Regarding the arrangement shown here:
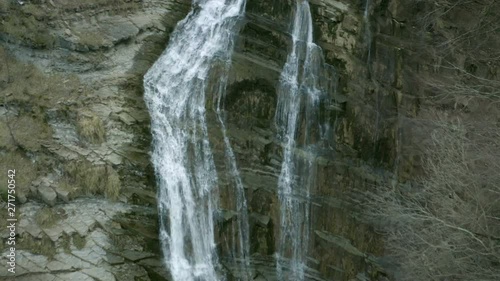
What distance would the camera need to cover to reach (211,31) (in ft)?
40.9

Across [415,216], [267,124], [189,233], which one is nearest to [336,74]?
[267,124]

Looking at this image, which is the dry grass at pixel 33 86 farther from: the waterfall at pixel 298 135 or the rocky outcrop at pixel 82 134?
the waterfall at pixel 298 135

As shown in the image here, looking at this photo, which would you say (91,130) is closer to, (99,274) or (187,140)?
(187,140)

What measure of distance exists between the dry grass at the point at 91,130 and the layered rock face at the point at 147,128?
0.06 ft

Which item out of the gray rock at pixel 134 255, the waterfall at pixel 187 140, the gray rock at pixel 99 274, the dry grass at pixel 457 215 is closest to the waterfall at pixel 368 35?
the dry grass at pixel 457 215

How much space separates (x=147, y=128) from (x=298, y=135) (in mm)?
3275

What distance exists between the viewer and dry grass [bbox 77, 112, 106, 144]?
11.0 meters

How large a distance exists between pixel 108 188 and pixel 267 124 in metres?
3.51

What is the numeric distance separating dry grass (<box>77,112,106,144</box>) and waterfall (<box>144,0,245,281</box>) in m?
0.91

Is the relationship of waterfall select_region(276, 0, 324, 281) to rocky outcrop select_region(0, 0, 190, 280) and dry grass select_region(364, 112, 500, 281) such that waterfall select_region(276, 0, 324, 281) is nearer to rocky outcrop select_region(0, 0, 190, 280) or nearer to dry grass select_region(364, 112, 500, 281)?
dry grass select_region(364, 112, 500, 281)

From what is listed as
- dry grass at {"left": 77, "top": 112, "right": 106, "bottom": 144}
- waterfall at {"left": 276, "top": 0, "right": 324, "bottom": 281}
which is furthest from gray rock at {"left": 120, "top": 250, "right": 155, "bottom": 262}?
waterfall at {"left": 276, "top": 0, "right": 324, "bottom": 281}

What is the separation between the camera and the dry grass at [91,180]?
1058cm

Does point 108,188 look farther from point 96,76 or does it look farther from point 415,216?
point 415,216

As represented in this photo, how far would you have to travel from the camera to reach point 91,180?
10.6m
